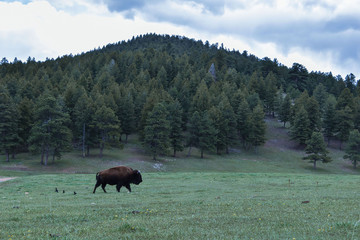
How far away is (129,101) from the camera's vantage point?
83.3m

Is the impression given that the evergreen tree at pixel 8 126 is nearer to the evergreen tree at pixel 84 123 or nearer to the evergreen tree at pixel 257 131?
the evergreen tree at pixel 84 123

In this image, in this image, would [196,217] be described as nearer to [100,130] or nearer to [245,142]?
[100,130]

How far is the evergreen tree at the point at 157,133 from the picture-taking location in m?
68.0

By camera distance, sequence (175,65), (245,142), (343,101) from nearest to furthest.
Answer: (245,142) → (343,101) → (175,65)

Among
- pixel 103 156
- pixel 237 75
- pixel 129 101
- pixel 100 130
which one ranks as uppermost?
pixel 237 75

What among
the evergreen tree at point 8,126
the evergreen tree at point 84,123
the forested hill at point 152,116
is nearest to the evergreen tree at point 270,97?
the forested hill at point 152,116

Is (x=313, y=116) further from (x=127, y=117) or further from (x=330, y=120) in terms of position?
(x=127, y=117)

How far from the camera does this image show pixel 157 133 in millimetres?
68312

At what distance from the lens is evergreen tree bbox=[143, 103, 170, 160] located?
6800cm

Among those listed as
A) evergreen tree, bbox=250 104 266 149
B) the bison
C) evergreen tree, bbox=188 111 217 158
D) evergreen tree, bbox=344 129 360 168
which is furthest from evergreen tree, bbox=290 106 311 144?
the bison

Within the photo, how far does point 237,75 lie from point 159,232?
12910 cm

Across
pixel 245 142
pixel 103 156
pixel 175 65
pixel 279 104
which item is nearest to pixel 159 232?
pixel 103 156

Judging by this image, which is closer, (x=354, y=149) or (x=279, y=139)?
(x=354, y=149)

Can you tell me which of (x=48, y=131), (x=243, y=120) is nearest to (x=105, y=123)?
(x=48, y=131)
